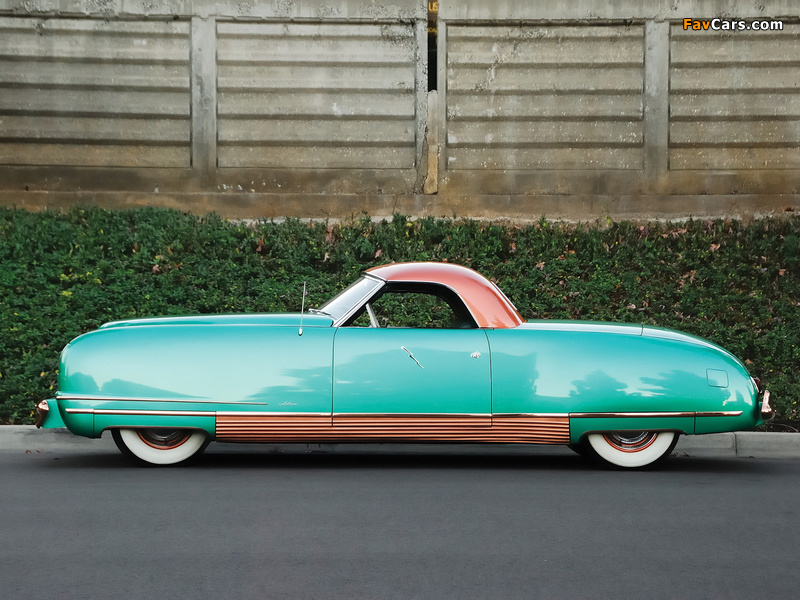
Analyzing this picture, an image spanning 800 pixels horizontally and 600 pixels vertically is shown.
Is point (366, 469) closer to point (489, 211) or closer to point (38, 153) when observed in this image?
point (489, 211)

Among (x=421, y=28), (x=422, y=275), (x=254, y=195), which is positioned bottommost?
(x=422, y=275)

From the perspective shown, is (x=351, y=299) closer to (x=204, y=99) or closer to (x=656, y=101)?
(x=204, y=99)

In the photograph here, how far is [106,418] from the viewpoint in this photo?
24.3 ft

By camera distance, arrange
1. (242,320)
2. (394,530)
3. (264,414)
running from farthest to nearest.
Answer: (242,320) < (264,414) < (394,530)

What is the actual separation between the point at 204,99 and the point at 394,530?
31.5 ft

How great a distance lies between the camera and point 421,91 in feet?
45.7

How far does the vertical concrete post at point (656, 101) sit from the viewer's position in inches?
550

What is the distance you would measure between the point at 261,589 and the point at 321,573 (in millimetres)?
337

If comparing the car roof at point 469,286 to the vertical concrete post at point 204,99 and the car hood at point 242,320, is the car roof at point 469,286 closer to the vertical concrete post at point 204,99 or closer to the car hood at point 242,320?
the car hood at point 242,320

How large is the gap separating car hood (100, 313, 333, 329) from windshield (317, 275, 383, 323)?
0.31ft

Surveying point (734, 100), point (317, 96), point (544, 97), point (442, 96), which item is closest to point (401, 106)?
point (442, 96)

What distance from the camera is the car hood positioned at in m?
7.54

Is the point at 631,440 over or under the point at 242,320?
under

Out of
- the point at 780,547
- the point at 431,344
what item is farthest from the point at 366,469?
the point at 780,547
